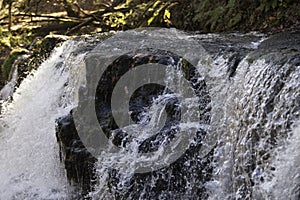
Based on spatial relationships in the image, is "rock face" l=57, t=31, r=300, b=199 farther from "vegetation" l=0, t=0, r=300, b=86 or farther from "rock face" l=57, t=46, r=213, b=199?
"vegetation" l=0, t=0, r=300, b=86

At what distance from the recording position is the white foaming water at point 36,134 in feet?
23.0

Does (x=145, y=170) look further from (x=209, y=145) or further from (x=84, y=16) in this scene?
(x=84, y=16)

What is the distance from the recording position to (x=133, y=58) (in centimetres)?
640

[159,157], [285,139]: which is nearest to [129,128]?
[159,157]

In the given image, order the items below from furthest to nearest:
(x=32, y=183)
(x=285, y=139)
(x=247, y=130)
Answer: (x=32, y=183) → (x=247, y=130) → (x=285, y=139)

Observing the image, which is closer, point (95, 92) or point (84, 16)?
point (95, 92)

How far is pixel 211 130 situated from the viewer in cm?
539

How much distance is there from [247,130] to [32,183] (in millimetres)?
3658

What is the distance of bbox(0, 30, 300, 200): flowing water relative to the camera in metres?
4.40


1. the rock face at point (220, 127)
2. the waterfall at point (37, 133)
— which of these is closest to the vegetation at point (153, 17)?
the rock face at point (220, 127)

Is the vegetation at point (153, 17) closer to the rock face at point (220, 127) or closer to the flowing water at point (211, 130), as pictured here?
the flowing water at point (211, 130)

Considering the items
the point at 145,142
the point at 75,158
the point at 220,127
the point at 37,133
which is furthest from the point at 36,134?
the point at 220,127

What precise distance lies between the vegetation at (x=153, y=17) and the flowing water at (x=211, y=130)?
1.80 ft

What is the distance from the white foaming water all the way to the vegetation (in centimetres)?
188
